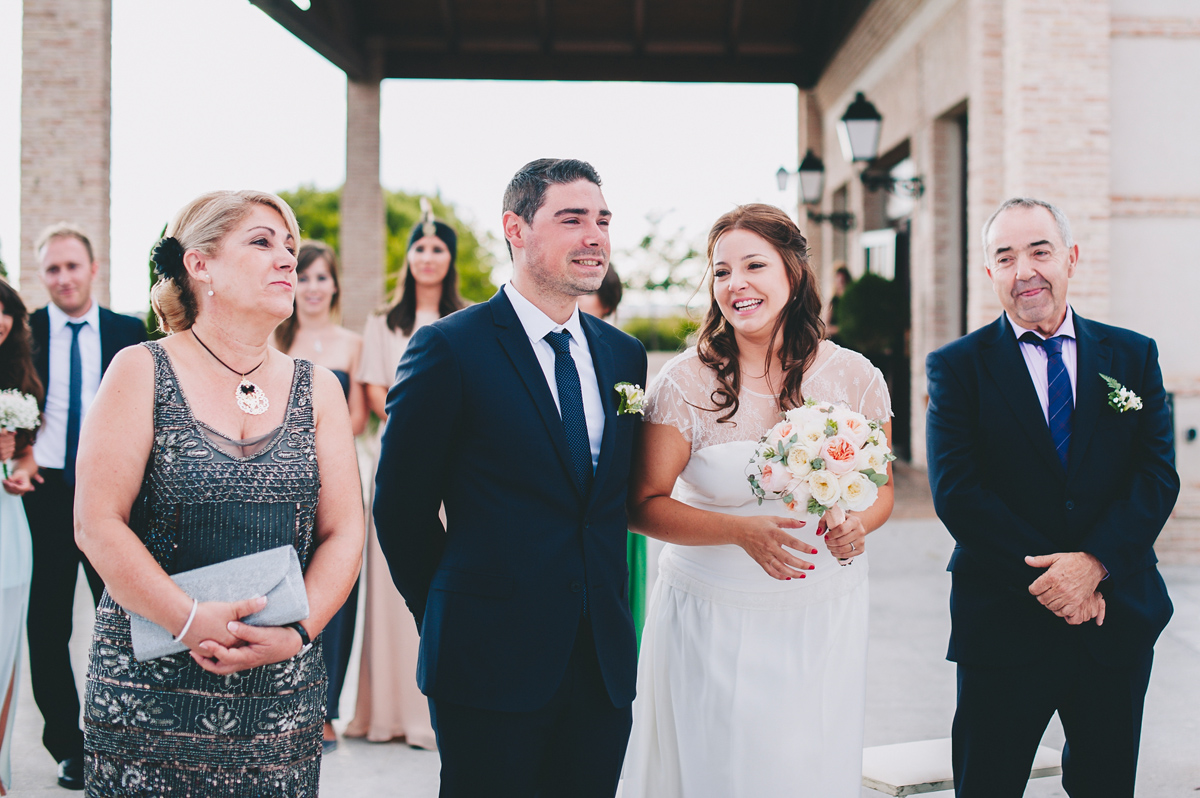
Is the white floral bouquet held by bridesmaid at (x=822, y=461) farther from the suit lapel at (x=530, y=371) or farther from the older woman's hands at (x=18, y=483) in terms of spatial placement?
the older woman's hands at (x=18, y=483)

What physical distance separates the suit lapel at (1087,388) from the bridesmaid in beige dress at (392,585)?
9.80ft

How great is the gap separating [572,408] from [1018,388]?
1501mm

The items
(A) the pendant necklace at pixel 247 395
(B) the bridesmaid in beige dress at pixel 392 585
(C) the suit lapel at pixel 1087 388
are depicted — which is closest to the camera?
(A) the pendant necklace at pixel 247 395

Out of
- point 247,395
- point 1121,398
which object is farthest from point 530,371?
point 1121,398

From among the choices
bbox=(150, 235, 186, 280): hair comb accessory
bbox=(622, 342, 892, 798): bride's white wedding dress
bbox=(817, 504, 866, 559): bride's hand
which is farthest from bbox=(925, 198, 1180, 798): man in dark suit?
bbox=(150, 235, 186, 280): hair comb accessory

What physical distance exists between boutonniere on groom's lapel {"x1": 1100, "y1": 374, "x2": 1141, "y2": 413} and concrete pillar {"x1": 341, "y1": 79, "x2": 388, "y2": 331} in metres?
15.3

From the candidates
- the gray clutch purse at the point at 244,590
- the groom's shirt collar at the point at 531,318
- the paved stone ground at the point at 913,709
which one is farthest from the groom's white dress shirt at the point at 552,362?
the paved stone ground at the point at 913,709

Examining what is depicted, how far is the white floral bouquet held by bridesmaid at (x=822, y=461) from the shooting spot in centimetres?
240

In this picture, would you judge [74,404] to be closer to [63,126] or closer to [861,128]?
[63,126]

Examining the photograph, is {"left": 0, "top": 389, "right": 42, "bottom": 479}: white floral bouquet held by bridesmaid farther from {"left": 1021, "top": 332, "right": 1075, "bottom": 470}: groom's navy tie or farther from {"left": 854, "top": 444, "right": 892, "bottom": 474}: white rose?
{"left": 1021, "top": 332, "right": 1075, "bottom": 470}: groom's navy tie

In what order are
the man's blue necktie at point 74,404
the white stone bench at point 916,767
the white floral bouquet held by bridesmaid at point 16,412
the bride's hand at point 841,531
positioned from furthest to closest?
the man's blue necktie at point 74,404 → the white floral bouquet held by bridesmaid at point 16,412 → the white stone bench at point 916,767 → the bride's hand at point 841,531

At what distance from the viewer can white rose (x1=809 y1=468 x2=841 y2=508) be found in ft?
7.84

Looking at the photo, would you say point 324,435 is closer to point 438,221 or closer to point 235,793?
point 235,793

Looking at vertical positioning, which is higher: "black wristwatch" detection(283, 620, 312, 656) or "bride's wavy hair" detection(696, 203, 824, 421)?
"bride's wavy hair" detection(696, 203, 824, 421)
